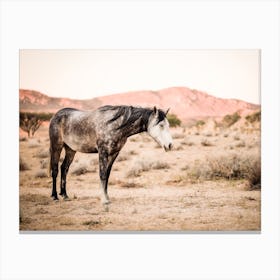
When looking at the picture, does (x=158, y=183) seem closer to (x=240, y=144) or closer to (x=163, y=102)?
(x=163, y=102)

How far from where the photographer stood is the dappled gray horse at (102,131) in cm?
539

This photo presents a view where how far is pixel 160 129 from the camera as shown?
17.7ft

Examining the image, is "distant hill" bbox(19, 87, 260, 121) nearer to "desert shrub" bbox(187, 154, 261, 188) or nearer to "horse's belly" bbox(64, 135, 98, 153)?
"horse's belly" bbox(64, 135, 98, 153)

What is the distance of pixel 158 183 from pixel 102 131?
0.99 meters

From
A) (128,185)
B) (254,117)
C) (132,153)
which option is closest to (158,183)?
(128,185)

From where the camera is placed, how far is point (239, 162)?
17.9ft

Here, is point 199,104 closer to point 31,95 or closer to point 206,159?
point 206,159

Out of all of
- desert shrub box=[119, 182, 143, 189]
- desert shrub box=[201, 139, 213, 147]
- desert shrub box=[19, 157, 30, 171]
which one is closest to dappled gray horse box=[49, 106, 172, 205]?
desert shrub box=[119, 182, 143, 189]

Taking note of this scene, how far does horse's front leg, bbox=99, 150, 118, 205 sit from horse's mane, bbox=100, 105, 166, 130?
0.41 metres

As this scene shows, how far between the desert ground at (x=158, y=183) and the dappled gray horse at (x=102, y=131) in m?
0.09

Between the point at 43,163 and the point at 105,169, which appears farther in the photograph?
the point at 43,163
